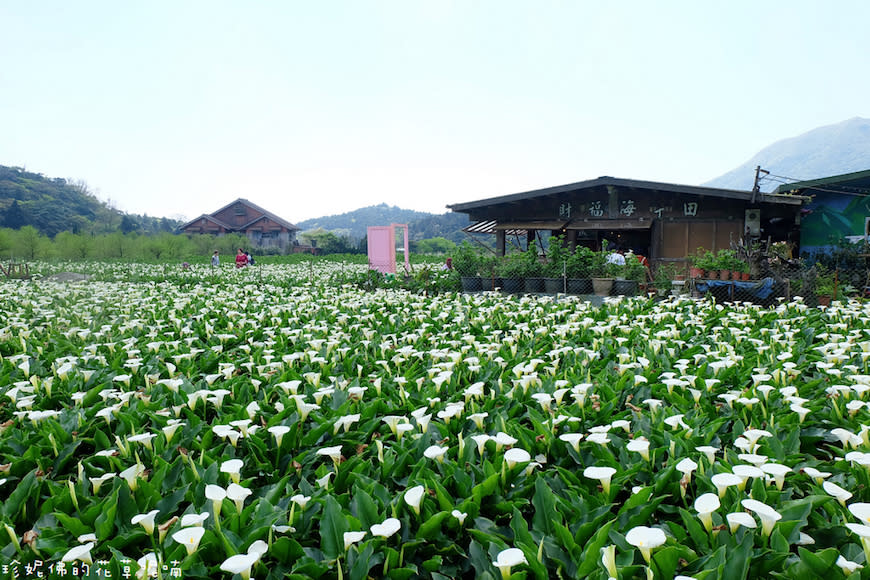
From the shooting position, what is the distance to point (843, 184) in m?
15.3

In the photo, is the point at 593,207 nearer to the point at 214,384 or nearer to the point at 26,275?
the point at 214,384

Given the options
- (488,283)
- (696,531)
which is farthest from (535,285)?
(696,531)

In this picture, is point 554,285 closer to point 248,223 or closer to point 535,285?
point 535,285

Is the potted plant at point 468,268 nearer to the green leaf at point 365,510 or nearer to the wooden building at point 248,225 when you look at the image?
the green leaf at point 365,510

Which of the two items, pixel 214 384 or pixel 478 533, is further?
pixel 214 384

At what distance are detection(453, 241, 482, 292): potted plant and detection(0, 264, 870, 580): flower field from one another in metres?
7.46

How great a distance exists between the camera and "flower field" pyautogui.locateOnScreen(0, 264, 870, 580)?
6.42 feet

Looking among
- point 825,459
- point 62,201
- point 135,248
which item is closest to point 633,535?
point 825,459

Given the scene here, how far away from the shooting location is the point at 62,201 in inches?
2328

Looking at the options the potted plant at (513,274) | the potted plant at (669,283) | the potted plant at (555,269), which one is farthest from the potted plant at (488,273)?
the potted plant at (669,283)

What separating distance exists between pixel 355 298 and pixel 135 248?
2832cm

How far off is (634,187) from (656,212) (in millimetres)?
1226

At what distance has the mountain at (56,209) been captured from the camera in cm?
4941

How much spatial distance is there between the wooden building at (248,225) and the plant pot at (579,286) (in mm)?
41571
